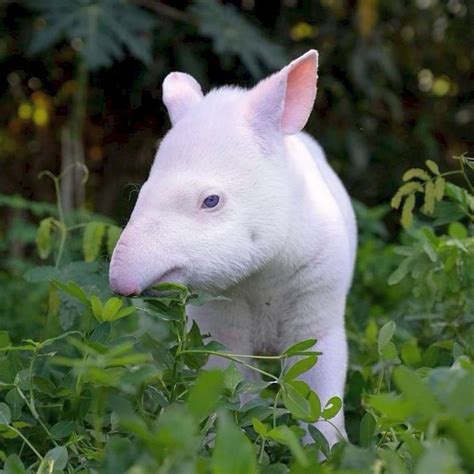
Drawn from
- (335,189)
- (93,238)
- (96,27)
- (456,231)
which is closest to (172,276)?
(93,238)

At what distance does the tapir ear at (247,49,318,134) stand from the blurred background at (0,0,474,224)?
2.41 metres

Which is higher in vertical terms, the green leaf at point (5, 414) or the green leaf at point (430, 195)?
the green leaf at point (430, 195)

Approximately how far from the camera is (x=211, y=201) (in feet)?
6.45

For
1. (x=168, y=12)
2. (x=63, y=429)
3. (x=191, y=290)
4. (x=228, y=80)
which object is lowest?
(x=228, y=80)

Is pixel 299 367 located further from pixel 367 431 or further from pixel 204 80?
pixel 204 80

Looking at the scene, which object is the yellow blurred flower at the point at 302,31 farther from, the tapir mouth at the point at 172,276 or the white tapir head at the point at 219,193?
the tapir mouth at the point at 172,276

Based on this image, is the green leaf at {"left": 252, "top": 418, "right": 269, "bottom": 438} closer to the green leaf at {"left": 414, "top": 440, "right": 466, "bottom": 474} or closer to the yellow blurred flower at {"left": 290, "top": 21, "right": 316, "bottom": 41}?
the green leaf at {"left": 414, "top": 440, "right": 466, "bottom": 474}

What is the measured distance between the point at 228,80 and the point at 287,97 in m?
3.28

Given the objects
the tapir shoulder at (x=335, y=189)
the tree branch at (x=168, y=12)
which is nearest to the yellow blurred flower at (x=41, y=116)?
the tree branch at (x=168, y=12)

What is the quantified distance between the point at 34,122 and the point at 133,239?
4.32 meters

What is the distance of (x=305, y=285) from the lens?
2232mm

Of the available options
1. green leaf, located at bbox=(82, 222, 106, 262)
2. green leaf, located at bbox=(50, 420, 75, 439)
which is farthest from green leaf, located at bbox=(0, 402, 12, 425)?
green leaf, located at bbox=(82, 222, 106, 262)

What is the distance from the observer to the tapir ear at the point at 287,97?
2150 mm

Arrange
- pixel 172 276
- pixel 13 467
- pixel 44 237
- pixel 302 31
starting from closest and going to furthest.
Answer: pixel 13 467 < pixel 172 276 < pixel 44 237 < pixel 302 31
